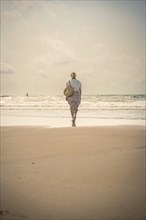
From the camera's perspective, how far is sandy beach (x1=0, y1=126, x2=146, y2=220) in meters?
3.10

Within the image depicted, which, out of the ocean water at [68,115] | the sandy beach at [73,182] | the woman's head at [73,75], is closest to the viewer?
the sandy beach at [73,182]

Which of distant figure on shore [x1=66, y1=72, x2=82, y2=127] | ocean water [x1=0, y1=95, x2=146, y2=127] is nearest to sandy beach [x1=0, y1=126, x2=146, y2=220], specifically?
distant figure on shore [x1=66, y1=72, x2=82, y2=127]

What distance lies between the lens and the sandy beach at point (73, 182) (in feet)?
10.2

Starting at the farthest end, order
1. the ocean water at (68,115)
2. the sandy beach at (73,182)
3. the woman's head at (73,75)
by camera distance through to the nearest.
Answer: the ocean water at (68,115) < the woman's head at (73,75) < the sandy beach at (73,182)

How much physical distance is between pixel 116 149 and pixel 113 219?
2.83 m

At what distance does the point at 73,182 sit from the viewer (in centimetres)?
380

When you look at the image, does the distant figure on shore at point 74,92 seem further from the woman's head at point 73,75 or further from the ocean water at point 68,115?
the ocean water at point 68,115

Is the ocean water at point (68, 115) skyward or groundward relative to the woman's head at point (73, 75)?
groundward

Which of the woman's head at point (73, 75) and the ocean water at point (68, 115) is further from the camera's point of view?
the ocean water at point (68, 115)

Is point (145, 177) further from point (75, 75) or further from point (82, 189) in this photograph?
point (75, 75)

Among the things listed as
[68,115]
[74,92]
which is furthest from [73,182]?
[68,115]

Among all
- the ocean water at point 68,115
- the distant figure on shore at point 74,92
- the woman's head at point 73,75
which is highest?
the woman's head at point 73,75

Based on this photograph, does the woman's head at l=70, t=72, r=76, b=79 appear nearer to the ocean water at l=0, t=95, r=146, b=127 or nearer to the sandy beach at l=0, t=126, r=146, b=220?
the ocean water at l=0, t=95, r=146, b=127

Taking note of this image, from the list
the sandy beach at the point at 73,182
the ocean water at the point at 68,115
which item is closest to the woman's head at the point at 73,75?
the ocean water at the point at 68,115
